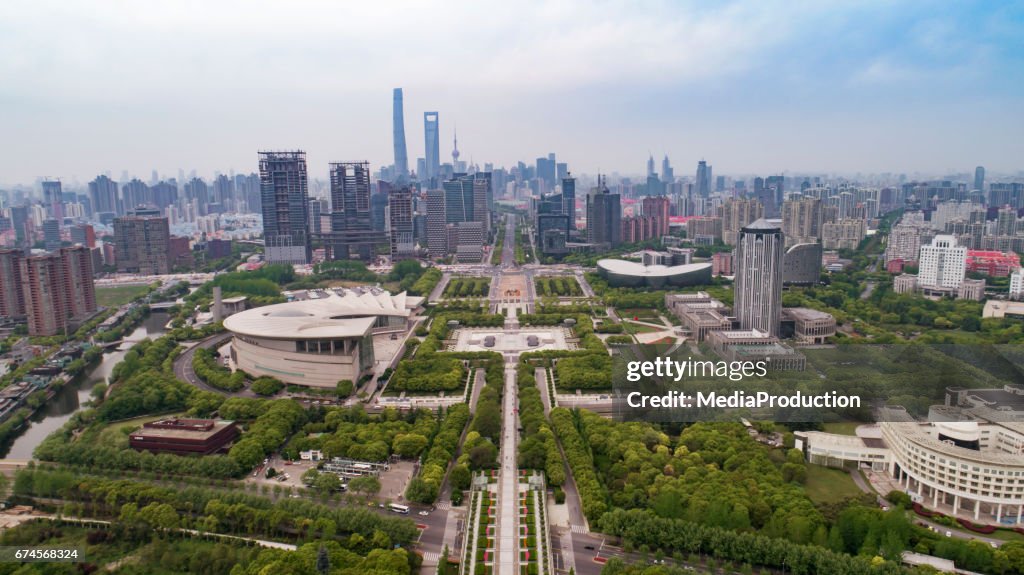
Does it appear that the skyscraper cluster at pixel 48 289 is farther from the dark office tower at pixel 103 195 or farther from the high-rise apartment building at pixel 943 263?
the dark office tower at pixel 103 195

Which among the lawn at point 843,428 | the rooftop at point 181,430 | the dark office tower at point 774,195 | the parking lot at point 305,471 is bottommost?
the parking lot at point 305,471

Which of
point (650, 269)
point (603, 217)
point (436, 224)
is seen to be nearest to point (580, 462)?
point (650, 269)

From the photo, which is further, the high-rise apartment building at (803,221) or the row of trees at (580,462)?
the high-rise apartment building at (803,221)

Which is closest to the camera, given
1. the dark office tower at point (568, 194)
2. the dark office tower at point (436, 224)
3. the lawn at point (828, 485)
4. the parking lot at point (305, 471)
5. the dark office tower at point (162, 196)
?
the lawn at point (828, 485)

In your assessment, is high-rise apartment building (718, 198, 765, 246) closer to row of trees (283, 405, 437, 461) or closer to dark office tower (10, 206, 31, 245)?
row of trees (283, 405, 437, 461)

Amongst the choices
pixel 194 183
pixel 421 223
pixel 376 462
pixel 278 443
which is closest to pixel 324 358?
pixel 278 443

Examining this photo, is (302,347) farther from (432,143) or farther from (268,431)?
(432,143)

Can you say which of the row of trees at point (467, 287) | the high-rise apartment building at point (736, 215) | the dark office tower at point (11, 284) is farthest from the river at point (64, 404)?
the high-rise apartment building at point (736, 215)
